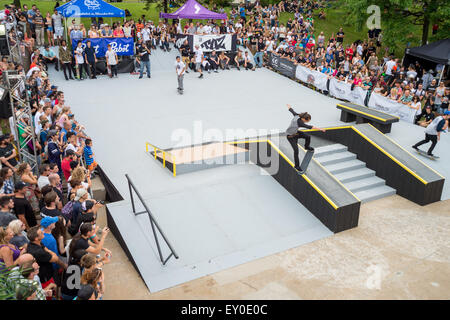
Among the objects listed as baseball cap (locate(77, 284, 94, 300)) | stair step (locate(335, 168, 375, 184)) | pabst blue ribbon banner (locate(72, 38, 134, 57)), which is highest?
pabst blue ribbon banner (locate(72, 38, 134, 57))

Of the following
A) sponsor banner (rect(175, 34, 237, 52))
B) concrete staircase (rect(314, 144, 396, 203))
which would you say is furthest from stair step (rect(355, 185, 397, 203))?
sponsor banner (rect(175, 34, 237, 52))

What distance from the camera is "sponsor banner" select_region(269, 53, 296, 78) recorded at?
19.9 m

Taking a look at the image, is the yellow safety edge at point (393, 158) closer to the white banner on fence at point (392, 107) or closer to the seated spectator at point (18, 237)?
the white banner on fence at point (392, 107)

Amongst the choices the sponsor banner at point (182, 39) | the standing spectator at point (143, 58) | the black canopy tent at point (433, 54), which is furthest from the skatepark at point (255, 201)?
the sponsor banner at point (182, 39)

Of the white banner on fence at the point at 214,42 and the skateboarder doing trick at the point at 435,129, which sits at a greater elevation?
the white banner on fence at the point at 214,42

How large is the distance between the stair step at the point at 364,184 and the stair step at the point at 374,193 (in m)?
0.09

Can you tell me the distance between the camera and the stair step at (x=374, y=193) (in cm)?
981

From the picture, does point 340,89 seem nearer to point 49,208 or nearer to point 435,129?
point 435,129

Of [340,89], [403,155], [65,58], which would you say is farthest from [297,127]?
[65,58]

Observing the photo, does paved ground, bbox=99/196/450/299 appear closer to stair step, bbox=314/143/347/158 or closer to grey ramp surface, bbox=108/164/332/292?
grey ramp surface, bbox=108/164/332/292

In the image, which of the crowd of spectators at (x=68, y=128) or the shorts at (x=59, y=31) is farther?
the shorts at (x=59, y=31)

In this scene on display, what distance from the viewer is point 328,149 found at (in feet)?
36.8

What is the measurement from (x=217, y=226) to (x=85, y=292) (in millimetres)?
4053

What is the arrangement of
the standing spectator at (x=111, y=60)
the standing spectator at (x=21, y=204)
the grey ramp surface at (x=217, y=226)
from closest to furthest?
the standing spectator at (x=21, y=204) → the grey ramp surface at (x=217, y=226) → the standing spectator at (x=111, y=60)
